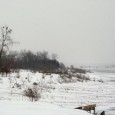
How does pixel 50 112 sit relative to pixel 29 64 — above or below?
below

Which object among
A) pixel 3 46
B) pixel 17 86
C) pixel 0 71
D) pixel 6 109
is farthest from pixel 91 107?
pixel 3 46

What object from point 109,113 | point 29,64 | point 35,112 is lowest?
point 109,113

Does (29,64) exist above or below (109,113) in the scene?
above

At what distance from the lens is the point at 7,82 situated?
25.8m

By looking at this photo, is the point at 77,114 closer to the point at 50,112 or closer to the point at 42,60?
the point at 50,112

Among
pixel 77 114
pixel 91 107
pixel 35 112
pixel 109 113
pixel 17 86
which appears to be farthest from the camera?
pixel 17 86

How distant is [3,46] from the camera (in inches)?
1594

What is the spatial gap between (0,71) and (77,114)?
25.6m

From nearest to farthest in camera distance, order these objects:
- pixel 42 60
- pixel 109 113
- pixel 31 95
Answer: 1. pixel 109 113
2. pixel 31 95
3. pixel 42 60

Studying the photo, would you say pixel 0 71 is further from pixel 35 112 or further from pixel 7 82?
pixel 35 112

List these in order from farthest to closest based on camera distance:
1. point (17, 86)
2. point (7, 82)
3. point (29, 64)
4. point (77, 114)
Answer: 1. point (29, 64)
2. point (7, 82)
3. point (17, 86)
4. point (77, 114)

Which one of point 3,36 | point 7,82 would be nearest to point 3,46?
point 3,36

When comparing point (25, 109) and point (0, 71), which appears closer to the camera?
point (25, 109)

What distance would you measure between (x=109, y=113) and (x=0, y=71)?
72.1 feet
